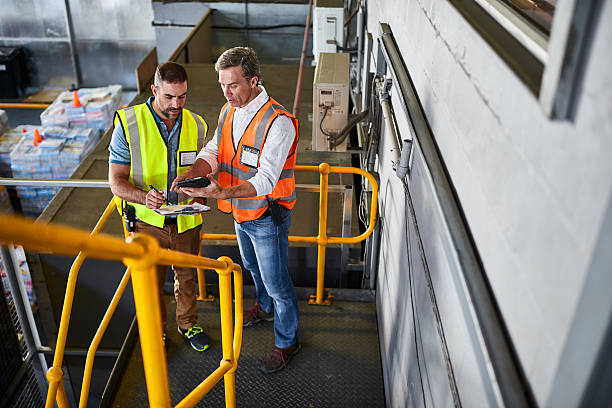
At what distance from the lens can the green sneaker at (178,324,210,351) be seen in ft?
11.8

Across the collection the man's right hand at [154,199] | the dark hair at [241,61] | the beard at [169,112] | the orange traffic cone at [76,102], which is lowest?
the orange traffic cone at [76,102]

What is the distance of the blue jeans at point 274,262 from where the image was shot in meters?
3.08

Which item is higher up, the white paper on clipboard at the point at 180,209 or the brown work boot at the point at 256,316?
the white paper on clipboard at the point at 180,209

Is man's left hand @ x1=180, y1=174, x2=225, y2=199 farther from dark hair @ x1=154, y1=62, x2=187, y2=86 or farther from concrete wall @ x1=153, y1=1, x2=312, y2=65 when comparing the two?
concrete wall @ x1=153, y1=1, x2=312, y2=65

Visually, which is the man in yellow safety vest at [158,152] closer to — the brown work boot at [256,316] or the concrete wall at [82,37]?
the brown work boot at [256,316]

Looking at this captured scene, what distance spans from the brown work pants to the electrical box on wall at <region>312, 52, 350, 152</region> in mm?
1396

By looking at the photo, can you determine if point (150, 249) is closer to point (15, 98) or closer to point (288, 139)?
point (288, 139)

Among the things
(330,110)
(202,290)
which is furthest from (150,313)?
(330,110)

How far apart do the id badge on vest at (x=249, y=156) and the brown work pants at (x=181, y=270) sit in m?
0.65

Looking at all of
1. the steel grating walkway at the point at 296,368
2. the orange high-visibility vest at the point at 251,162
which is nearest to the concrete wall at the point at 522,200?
the orange high-visibility vest at the point at 251,162

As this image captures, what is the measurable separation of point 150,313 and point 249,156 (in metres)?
1.66

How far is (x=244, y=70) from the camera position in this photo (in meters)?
2.78

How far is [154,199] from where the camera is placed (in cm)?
286

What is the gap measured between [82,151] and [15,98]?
581 cm
